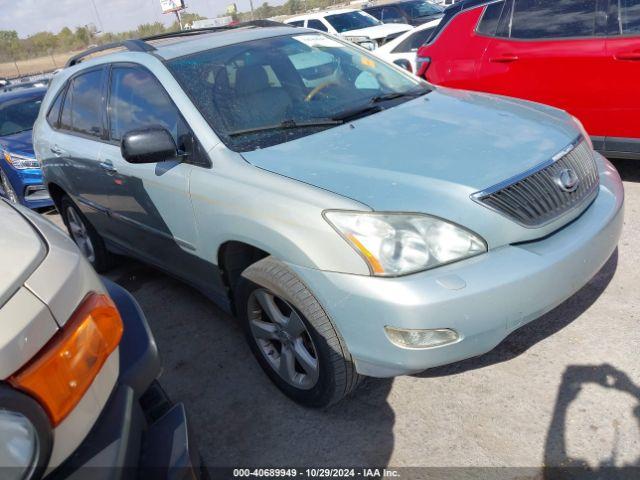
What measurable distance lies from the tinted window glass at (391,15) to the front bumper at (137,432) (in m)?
15.4

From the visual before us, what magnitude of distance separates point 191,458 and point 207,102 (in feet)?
6.23

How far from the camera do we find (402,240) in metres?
2.11

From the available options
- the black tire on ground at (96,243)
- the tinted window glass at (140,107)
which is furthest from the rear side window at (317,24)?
the tinted window glass at (140,107)

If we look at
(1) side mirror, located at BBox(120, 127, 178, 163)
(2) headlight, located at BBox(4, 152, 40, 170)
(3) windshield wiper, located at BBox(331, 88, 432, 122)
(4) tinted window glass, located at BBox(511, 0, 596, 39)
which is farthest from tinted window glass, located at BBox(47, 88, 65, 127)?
(4) tinted window glass, located at BBox(511, 0, 596, 39)

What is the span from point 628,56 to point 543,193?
98.9 inches

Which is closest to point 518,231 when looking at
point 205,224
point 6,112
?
point 205,224

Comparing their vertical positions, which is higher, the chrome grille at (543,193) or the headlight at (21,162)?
the chrome grille at (543,193)

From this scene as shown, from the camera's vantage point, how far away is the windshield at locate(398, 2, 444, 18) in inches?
606

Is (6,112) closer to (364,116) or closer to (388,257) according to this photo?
(364,116)

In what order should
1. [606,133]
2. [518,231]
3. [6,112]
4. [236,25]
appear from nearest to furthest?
1. [518,231]
2. [236,25]
3. [606,133]
4. [6,112]

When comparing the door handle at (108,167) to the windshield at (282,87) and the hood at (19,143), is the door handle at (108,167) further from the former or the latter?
the hood at (19,143)

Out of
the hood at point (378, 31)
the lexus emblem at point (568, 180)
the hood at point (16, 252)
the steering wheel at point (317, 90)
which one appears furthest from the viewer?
the hood at point (378, 31)

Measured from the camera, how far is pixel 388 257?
2082 millimetres

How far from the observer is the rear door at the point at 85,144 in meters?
3.69
